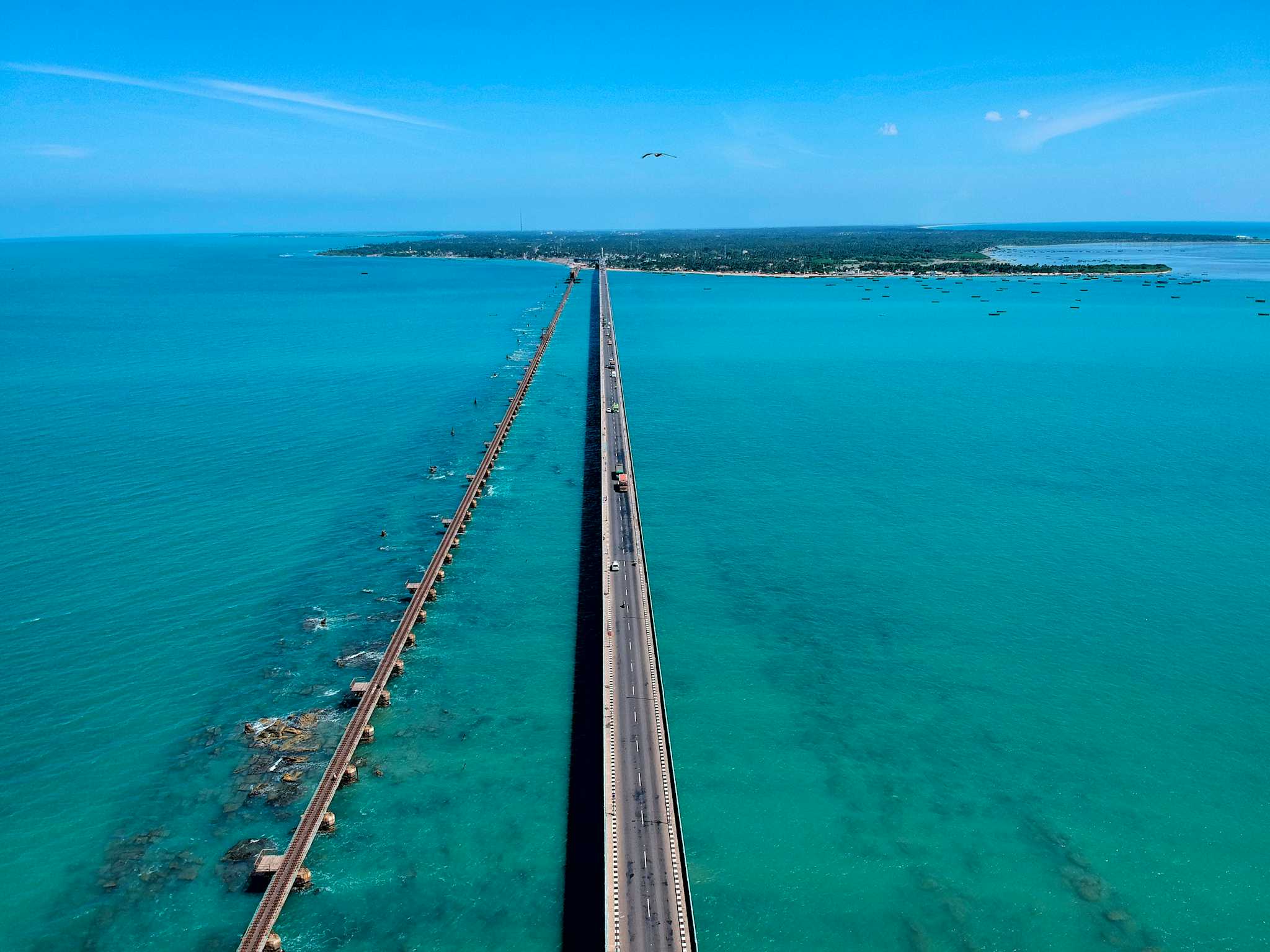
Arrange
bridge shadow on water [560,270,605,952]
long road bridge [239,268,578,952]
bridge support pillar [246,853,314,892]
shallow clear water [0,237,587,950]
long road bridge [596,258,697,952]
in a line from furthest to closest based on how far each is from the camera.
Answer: shallow clear water [0,237,587,950] < bridge support pillar [246,853,314,892] < bridge shadow on water [560,270,605,952] < long road bridge [239,268,578,952] < long road bridge [596,258,697,952]

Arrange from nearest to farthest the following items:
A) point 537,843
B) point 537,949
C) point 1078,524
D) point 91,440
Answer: point 537,949, point 537,843, point 1078,524, point 91,440

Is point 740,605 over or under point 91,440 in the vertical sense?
under

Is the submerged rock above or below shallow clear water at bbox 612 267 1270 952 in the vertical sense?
below

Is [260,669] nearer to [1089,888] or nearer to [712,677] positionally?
[712,677]

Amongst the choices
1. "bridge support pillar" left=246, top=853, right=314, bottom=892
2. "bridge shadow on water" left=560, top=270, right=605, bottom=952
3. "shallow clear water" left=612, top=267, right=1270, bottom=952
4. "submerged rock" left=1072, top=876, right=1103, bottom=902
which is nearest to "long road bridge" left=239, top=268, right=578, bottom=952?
"bridge support pillar" left=246, top=853, right=314, bottom=892

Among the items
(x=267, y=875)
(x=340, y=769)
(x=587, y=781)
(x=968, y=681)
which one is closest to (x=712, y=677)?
(x=587, y=781)

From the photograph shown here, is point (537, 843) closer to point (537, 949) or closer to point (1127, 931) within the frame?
point (537, 949)

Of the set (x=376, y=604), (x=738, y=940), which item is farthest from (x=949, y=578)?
(x=376, y=604)

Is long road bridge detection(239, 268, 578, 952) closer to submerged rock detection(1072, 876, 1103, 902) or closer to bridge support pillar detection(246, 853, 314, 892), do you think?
bridge support pillar detection(246, 853, 314, 892)
